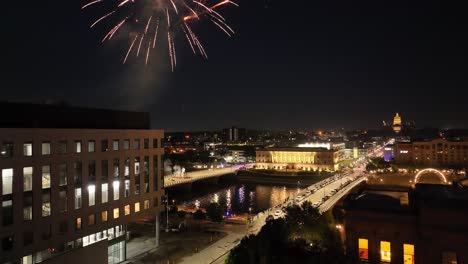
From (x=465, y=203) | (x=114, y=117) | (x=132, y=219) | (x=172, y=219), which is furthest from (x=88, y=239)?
(x=465, y=203)

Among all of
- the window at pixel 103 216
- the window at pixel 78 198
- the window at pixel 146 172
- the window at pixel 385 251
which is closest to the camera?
the window at pixel 385 251

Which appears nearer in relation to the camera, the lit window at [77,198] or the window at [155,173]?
the lit window at [77,198]

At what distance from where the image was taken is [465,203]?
1814 cm

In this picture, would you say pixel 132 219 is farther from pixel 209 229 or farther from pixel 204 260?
pixel 209 229

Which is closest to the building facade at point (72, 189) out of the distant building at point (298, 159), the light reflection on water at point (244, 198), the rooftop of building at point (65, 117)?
the rooftop of building at point (65, 117)

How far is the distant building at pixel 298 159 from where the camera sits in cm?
11603

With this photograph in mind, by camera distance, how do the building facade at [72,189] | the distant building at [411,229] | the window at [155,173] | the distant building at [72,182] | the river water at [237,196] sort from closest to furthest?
the distant building at [411,229] → the building facade at [72,189] → the distant building at [72,182] → the window at [155,173] → the river water at [237,196]

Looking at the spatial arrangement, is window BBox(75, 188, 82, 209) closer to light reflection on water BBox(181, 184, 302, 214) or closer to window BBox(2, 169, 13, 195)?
window BBox(2, 169, 13, 195)

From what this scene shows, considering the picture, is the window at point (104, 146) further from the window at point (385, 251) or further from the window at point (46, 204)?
the window at point (385, 251)

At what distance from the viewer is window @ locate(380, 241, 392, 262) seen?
18719 millimetres

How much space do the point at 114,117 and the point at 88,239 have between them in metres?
8.47

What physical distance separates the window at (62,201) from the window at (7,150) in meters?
3.76

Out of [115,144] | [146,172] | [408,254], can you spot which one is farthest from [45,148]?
[408,254]

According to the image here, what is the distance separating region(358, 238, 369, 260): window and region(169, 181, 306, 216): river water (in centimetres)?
3790
